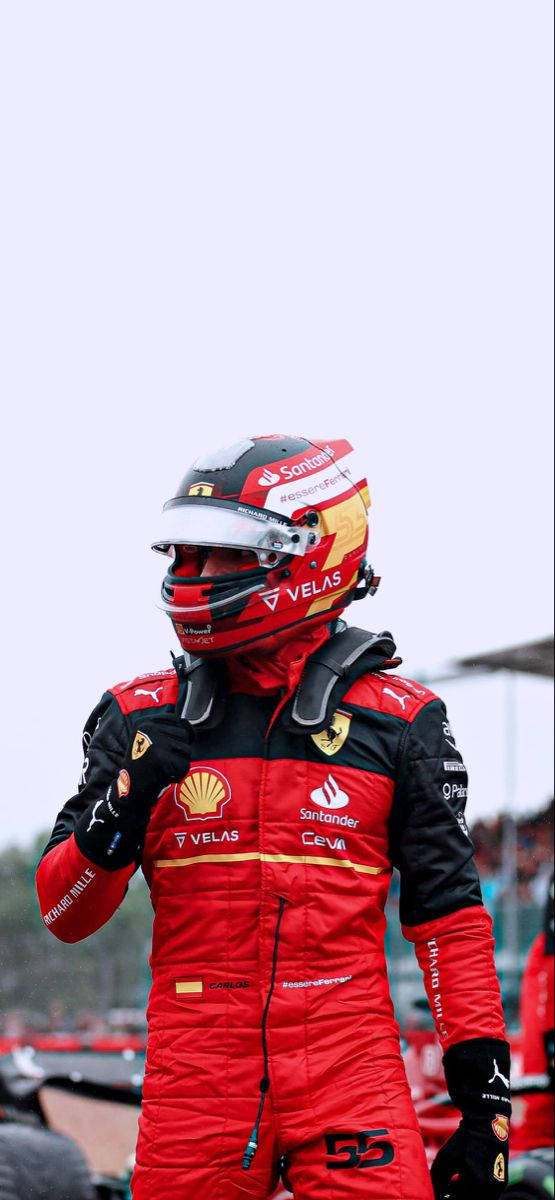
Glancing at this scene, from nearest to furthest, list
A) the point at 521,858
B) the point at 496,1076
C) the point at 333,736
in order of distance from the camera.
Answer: the point at 496,1076 → the point at 333,736 → the point at 521,858


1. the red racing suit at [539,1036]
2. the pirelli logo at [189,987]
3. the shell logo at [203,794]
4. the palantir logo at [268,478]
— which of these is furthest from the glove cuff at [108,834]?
the red racing suit at [539,1036]

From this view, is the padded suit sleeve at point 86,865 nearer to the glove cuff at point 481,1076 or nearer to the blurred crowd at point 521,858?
the glove cuff at point 481,1076

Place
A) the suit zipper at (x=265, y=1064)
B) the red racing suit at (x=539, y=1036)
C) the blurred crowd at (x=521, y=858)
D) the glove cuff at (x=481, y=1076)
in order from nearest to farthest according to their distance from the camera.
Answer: the suit zipper at (x=265, y=1064)
the glove cuff at (x=481, y=1076)
the red racing suit at (x=539, y=1036)
the blurred crowd at (x=521, y=858)

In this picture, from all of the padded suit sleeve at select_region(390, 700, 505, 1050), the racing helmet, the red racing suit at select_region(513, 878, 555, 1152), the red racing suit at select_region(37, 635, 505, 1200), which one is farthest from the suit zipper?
the red racing suit at select_region(513, 878, 555, 1152)

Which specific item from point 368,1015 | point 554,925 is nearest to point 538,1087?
point 554,925

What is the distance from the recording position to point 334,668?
2641 millimetres

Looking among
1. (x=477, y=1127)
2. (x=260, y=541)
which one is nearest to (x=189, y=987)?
(x=477, y=1127)

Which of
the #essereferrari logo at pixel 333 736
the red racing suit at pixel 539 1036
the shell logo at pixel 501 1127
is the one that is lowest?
the red racing suit at pixel 539 1036

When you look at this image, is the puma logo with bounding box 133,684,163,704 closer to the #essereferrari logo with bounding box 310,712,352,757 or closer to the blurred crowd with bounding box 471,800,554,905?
the #essereferrari logo with bounding box 310,712,352,757

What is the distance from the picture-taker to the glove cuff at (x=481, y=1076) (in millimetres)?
2459

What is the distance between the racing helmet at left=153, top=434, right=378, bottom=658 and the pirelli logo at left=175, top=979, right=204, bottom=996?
0.54 meters

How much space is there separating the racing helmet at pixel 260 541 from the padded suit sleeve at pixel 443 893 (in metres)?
0.31

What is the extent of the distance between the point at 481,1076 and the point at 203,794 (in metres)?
0.63

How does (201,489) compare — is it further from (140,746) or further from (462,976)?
(462,976)
